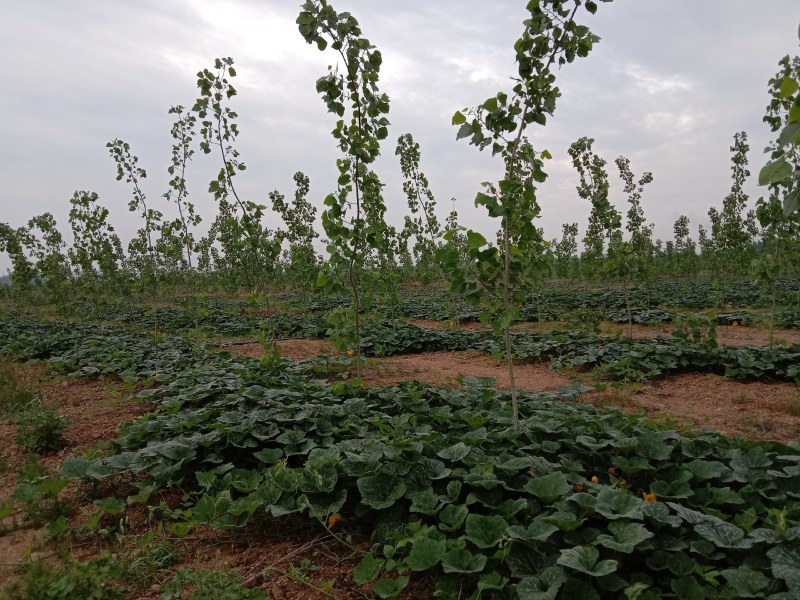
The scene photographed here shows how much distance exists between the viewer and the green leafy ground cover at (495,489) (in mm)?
2100

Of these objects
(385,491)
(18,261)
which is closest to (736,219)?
(385,491)

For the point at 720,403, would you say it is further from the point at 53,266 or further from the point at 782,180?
the point at 53,266

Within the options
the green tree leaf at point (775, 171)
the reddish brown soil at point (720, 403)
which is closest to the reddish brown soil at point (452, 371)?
the reddish brown soil at point (720, 403)

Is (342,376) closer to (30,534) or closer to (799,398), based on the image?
(30,534)

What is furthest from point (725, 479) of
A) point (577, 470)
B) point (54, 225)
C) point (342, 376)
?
point (54, 225)

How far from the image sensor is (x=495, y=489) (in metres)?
2.76

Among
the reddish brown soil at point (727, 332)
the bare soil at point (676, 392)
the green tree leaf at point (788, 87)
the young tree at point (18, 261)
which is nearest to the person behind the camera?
the green tree leaf at point (788, 87)

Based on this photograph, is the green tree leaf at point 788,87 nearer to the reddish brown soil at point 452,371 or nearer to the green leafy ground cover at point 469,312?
the reddish brown soil at point 452,371

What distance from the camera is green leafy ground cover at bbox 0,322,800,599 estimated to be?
2.10m

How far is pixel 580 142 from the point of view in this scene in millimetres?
13141

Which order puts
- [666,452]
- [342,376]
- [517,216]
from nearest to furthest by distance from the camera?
[666,452] < [517,216] < [342,376]

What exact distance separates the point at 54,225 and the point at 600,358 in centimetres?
2652

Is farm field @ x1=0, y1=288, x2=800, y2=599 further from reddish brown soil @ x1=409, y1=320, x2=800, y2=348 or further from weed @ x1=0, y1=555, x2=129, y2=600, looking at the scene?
reddish brown soil @ x1=409, y1=320, x2=800, y2=348

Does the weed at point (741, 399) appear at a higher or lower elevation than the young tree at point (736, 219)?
lower
